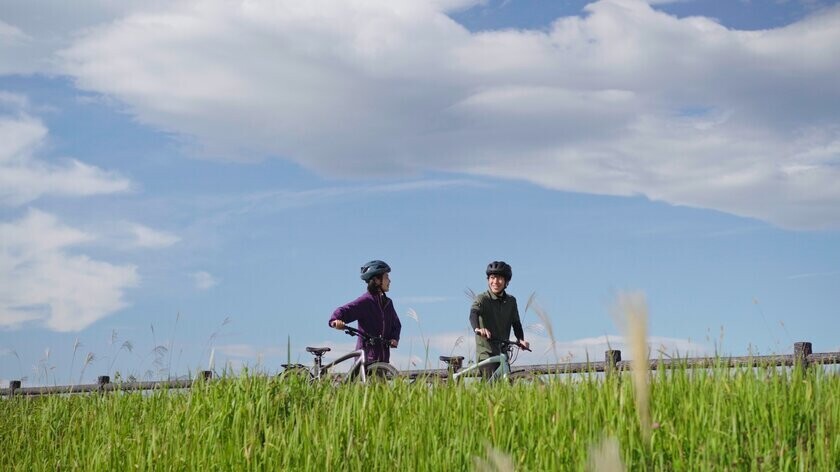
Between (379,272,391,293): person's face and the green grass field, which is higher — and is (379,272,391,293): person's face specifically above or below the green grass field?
above

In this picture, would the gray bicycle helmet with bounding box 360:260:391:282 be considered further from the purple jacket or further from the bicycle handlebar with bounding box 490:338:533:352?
the bicycle handlebar with bounding box 490:338:533:352

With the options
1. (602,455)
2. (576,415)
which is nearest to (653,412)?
(576,415)

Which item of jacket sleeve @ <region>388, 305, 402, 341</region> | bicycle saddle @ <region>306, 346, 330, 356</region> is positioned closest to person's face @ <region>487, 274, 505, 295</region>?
jacket sleeve @ <region>388, 305, 402, 341</region>

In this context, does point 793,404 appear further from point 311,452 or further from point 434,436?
point 311,452

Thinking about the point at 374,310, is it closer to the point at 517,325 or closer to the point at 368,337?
the point at 368,337

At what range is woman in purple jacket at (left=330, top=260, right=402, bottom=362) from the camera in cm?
1092

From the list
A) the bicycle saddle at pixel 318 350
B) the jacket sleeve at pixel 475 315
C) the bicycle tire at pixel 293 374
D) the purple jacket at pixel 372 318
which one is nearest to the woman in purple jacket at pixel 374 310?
the purple jacket at pixel 372 318

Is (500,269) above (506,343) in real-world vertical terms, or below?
above

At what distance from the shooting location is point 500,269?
11.1 m

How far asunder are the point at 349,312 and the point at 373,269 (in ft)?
2.06

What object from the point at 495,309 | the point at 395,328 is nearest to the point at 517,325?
the point at 495,309

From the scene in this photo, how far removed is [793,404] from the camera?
5.09 meters

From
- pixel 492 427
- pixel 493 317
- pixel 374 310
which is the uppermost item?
pixel 374 310

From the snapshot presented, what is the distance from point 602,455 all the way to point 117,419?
322 inches
